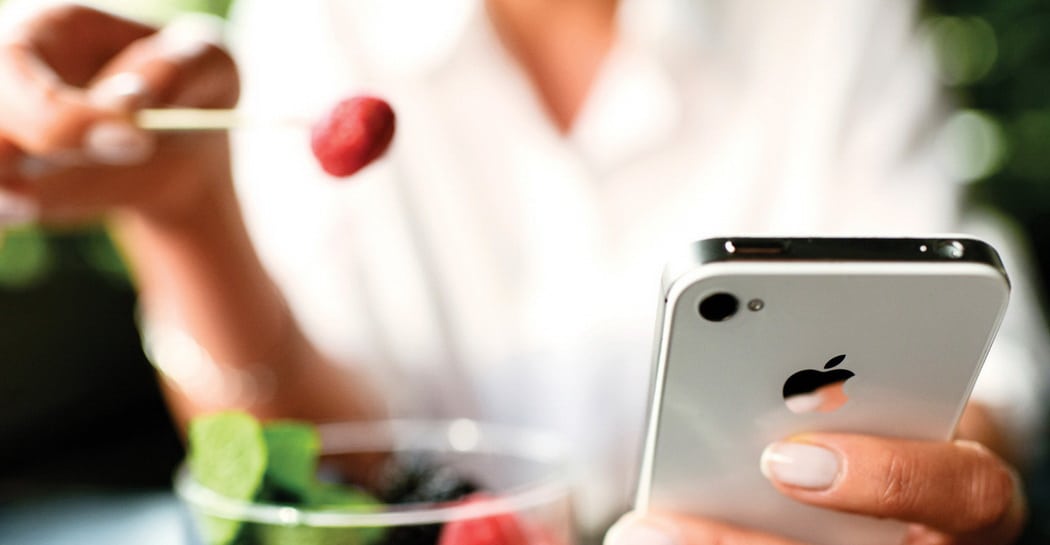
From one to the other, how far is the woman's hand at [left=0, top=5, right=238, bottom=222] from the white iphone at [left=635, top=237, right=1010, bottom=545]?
1.07 ft

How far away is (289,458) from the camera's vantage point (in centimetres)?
51

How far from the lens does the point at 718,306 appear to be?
376 millimetres

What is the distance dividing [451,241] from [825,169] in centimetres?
44

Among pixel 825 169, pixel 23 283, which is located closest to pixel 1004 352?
pixel 825 169

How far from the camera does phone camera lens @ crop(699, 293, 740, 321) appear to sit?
0.37 meters

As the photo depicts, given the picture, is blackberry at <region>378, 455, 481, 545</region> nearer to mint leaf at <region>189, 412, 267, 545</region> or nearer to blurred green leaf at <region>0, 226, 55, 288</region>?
mint leaf at <region>189, 412, 267, 545</region>

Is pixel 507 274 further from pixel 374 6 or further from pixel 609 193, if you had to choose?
pixel 374 6

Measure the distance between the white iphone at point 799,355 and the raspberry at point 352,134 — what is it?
7.0 inches

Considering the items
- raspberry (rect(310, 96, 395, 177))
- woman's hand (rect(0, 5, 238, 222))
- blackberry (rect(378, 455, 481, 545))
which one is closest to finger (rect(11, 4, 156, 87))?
woman's hand (rect(0, 5, 238, 222))

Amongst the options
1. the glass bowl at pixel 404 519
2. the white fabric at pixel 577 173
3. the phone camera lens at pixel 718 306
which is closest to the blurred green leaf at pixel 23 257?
the white fabric at pixel 577 173

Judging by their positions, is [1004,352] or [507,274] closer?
[1004,352]

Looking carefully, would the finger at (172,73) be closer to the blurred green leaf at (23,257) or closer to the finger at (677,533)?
the finger at (677,533)

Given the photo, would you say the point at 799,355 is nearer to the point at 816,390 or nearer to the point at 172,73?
the point at 816,390

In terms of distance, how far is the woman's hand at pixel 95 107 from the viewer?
49 centimetres
